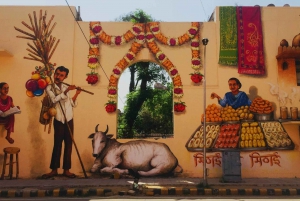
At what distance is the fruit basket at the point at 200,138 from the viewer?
1156cm

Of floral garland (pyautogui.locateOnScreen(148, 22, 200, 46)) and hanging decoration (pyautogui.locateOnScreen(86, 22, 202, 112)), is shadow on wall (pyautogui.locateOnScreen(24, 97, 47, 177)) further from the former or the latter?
floral garland (pyautogui.locateOnScreen(148, 22, 200, 46))

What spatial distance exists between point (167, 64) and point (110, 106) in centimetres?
268

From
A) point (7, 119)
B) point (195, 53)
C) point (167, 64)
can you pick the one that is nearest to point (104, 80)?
point (167, 64)

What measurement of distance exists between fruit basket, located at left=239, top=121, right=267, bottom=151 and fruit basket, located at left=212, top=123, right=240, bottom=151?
0.73 feet

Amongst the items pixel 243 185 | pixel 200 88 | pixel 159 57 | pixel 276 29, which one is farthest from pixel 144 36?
pixel 243 185

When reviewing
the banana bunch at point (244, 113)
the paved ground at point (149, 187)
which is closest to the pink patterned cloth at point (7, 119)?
the paved ground at point (149, 187)

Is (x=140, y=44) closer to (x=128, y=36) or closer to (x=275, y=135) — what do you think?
(x=128, y=36)

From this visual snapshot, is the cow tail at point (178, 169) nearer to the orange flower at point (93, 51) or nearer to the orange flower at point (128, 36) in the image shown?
the orange flower at point (128, 36)

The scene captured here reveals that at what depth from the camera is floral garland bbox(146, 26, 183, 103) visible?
39.1 feet

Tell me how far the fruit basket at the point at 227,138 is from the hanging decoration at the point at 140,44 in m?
2.09

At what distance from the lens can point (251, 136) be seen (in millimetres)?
11492

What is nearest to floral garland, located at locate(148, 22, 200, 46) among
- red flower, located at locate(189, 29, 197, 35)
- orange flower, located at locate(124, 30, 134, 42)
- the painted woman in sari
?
red flower, located at locate(189, 29, 197, 35)

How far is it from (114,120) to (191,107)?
2903mm

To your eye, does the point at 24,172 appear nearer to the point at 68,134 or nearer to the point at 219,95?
the point at 68,134
